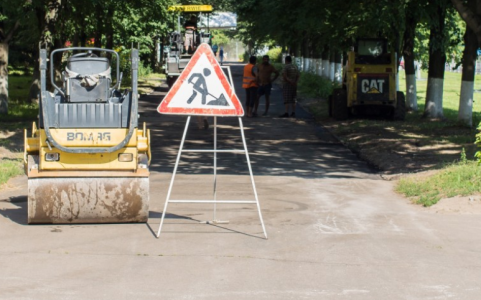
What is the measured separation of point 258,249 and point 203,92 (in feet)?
6.35

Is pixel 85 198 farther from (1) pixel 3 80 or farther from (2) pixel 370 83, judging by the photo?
(1) pixel 3 80

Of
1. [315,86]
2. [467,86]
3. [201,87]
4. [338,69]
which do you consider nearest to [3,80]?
[467,86]

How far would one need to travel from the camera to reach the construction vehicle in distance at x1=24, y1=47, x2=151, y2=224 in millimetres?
9781

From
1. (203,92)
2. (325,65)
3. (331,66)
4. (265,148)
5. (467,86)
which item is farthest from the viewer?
(325,65)

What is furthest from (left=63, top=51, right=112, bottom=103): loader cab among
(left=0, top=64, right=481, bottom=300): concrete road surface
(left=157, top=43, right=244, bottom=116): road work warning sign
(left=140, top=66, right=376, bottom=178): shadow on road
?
(left=140, top=66, right=376, bottom=178): shadow on road

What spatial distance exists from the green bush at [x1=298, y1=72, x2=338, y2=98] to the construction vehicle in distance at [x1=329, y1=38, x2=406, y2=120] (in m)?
10.0

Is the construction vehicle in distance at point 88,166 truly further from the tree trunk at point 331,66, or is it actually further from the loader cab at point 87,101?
the tree trunk at point 331,66

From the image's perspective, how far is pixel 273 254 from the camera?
8594 millimetres

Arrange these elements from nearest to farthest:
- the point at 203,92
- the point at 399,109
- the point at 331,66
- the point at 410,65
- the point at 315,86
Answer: the point at 203,92 → the point at 399,109 → the point at 410,65 → the point at 315,86 → the point at 331,66

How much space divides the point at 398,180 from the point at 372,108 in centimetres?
1227

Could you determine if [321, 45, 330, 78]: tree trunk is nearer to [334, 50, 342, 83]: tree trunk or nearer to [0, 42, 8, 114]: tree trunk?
[334, 50, 342, 83]: tree trunk

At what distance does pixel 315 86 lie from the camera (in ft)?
137

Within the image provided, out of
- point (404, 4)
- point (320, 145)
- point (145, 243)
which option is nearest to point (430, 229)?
point (145, 243)

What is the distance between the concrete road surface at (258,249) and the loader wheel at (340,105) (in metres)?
12.0
